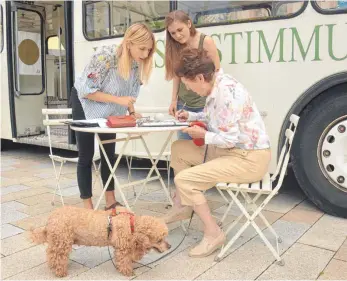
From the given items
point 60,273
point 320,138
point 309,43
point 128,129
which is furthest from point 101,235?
point 309,43

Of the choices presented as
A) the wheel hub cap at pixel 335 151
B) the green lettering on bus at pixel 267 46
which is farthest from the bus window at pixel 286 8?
the wheel hub cap at pixel 335 151

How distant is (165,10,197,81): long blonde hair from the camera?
3355mm

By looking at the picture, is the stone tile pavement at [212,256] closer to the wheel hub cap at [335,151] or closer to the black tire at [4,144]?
the wheel hub cap at [335,151]

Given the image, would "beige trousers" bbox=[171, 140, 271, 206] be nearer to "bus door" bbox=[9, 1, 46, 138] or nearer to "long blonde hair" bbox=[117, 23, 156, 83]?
"long blonde hair" bbox=[117, 23, 156, 83]

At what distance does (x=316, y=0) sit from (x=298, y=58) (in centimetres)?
50

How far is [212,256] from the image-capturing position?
9.61ft

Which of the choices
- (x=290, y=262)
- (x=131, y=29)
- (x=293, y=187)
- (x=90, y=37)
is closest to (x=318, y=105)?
(x=293, y=187)

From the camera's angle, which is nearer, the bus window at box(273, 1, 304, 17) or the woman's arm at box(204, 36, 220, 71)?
the woman's arm at box(204, 36, 220, 71)

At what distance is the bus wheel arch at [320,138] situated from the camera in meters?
3.63

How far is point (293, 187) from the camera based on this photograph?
4645mm

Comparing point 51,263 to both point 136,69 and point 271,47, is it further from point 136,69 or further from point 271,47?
point 271,47

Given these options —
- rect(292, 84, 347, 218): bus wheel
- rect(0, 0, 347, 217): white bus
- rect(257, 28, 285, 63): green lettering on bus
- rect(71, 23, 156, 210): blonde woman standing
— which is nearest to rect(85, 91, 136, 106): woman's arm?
rect(71, 23, 156, 210): blonde woman standing

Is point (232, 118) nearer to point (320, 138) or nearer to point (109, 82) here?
point (109, 82)

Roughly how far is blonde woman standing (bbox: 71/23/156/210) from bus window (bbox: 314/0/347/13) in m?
1.48
